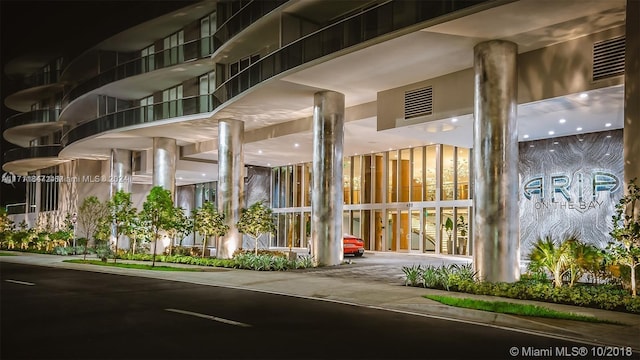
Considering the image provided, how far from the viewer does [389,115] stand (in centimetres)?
2166

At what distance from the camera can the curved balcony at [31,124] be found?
50.9 meters

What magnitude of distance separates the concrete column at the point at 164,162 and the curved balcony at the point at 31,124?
69.7ft

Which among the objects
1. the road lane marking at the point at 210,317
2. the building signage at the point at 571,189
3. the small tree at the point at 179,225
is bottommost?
the road lane marking at the point at 210,317

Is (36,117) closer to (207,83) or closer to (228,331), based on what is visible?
(207,83)

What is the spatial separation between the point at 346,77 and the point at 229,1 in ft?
37.6

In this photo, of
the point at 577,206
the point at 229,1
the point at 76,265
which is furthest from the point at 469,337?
the point at 229,1

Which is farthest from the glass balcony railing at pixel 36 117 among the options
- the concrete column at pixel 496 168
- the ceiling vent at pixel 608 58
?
the ceiling vent at pixel 608 58

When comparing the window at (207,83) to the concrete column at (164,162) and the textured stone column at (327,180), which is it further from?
the textured stone column at (327,180)

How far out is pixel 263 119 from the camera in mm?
27625

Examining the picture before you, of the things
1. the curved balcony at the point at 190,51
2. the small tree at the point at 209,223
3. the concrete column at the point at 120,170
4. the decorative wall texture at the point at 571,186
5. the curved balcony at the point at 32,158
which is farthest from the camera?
the curved balcony at the point at 32,158

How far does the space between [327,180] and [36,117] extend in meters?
40.4

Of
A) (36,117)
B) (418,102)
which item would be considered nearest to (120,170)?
(36,117)

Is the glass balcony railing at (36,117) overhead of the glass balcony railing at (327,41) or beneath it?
overhead

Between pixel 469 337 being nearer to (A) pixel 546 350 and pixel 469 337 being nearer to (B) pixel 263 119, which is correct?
(A) pixel 546 350
